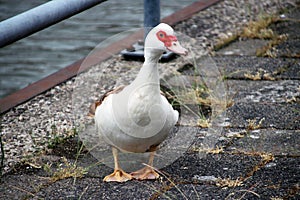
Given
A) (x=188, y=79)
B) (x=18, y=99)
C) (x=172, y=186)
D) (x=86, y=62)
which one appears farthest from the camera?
(x=86, y=62)

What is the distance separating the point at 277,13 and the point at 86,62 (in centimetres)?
217

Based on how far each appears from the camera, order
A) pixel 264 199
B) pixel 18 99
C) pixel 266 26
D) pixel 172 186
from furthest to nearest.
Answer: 1. pixel 266 26
2. pixel 18 99
3. pixel 172 186
4. pixel 264 199

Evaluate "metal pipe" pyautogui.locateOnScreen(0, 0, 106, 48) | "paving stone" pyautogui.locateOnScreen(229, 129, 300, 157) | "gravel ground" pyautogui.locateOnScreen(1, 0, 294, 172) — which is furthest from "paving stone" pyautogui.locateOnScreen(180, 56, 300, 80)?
"metal pipe" pyautogui.locateOnScreen(0, 0, 106, 48)

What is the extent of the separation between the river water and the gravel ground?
956mm

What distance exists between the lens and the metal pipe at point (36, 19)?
2754 millimetres

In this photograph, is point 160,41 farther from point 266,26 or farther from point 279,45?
point 266,26

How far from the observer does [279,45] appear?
5.67m

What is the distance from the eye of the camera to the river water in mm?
6195

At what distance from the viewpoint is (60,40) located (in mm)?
6875

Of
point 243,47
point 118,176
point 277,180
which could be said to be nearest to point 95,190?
point 118,176

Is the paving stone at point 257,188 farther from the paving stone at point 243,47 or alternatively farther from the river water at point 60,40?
the river water at point 60,40

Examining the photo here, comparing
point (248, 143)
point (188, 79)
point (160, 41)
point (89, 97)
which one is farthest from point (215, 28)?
point (160, 41)

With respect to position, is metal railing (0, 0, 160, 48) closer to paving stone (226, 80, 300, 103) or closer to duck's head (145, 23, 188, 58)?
duck's head (145, 23, 188, 58)

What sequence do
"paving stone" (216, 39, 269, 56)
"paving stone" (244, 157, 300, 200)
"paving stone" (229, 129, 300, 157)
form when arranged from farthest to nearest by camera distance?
"paving stone" (216, 39, 269, 56)
"paving stone" (229, 129, 300, 157)
"paving stone" (244, 157, 300, 200)
